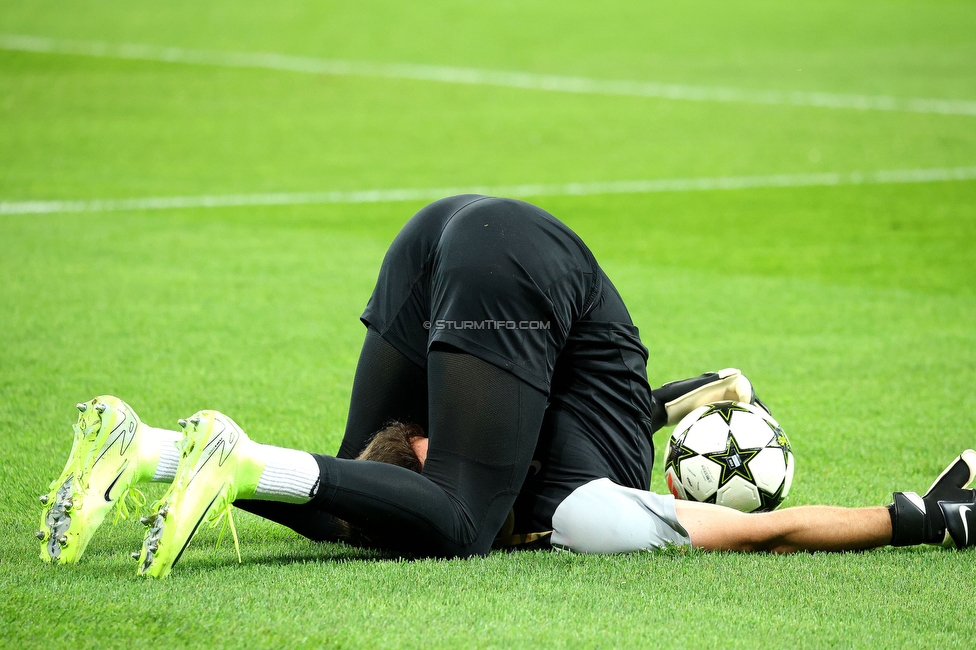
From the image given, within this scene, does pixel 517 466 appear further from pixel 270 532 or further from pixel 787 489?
pixel 787 489

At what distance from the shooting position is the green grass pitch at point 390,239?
306 centimetres

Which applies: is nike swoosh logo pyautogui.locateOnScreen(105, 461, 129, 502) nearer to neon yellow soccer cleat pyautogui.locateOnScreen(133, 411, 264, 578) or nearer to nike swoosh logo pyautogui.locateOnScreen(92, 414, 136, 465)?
nike swoosh logo pyautogui.locateOnScreen(92, 414, 136, 465)

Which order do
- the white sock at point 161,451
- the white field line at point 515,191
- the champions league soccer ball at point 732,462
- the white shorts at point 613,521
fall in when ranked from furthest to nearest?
the white field line at point 515,191 → the champions league soccer ball at point 732,462 → the white shorts at point 613,521 → the white sock at point 161,451

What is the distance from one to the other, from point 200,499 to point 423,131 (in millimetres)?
14428

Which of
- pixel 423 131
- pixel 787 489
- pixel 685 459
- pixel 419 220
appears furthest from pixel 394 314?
pixel 423 131

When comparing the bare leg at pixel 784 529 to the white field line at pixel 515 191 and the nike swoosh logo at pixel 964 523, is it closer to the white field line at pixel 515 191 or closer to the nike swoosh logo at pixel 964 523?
the nike swoosh logo at pixel 964 523

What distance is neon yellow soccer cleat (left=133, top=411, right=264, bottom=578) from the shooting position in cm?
314

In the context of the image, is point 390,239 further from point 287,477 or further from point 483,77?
point 483,77

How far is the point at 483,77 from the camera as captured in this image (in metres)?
21.7

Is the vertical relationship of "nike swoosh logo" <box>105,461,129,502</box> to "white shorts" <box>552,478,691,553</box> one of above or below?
above

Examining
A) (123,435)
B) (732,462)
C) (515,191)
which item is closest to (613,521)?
(732,462)

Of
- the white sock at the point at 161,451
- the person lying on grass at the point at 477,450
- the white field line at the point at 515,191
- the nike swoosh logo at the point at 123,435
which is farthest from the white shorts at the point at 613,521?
the white field line at the point at 515,191

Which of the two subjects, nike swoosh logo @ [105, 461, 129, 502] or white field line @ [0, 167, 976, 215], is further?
white field line @ [0, 167, 976, 215]

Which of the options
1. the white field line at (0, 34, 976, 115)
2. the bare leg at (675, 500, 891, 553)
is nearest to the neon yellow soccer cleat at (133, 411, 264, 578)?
the bare leg at (675, 500, 891, 553)
